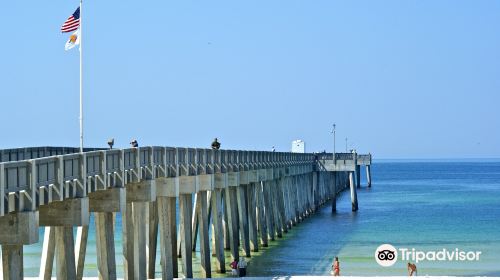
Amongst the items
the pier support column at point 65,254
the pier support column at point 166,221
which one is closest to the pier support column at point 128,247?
the pier support column at point 166,221

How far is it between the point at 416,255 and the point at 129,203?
2313 centimetres

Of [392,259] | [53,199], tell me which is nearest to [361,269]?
[392,259]

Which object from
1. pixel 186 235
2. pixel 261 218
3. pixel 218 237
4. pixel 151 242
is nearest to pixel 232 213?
pixel 218 237

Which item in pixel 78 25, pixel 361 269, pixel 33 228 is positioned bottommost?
pixel 361 269

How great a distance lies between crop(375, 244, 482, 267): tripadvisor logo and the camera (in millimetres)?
49344

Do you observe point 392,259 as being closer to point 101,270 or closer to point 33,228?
point 101,270

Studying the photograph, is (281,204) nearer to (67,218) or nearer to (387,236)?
(387,236)

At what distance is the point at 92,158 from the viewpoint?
26.8m

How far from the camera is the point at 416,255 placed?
172 ft

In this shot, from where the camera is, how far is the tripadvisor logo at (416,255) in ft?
162

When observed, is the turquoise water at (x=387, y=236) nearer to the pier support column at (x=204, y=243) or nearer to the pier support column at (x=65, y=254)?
the pier support column at (x=204, y=243)

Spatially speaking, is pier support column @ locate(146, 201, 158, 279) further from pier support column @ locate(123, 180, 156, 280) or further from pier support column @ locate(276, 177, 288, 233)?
pier support column @ locate(276, 177, 288, 233)

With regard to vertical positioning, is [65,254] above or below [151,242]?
above

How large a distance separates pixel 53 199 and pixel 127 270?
24.4ft
